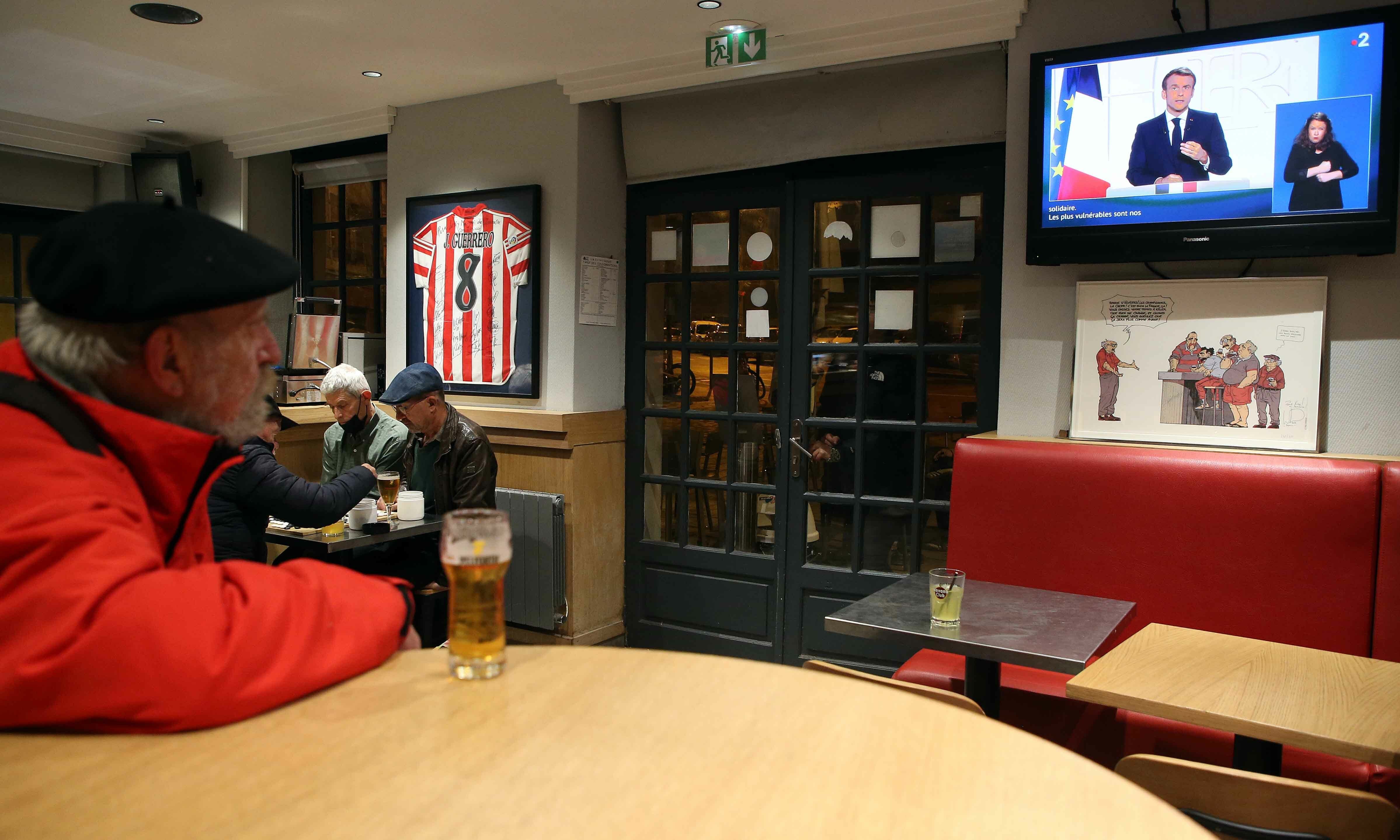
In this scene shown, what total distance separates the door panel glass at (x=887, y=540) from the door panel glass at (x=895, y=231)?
1096 mm

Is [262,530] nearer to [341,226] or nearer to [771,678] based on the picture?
[771,678]

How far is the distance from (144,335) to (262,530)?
7.77 ft

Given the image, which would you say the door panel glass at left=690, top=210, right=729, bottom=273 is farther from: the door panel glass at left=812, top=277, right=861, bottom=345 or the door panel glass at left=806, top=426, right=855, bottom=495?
the door panel glass at left=806, top=426, right=855, bottom=495

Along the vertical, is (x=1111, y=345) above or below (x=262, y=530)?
above

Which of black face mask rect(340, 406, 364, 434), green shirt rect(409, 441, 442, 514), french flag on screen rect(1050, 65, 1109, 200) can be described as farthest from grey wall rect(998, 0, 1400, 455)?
black face mask rect(340, 406, 364, 434)

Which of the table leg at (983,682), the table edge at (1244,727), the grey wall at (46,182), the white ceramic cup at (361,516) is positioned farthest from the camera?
the grey wall at (46,182)

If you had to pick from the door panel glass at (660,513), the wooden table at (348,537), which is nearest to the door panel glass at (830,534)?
the door panel glass at (660,513)

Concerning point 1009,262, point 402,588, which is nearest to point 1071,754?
point 402,588

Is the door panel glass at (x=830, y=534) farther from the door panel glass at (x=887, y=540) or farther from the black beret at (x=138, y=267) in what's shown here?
the black beret at (x=138, y=267)

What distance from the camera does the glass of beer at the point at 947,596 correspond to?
2289 millimetres

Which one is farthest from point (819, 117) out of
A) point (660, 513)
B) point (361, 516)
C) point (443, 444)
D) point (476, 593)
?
point (476, 593)

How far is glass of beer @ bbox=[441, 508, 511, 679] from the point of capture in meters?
1.00

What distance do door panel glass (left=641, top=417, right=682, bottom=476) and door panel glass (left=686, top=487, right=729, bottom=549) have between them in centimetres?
18

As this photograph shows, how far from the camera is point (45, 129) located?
18.5 feet
